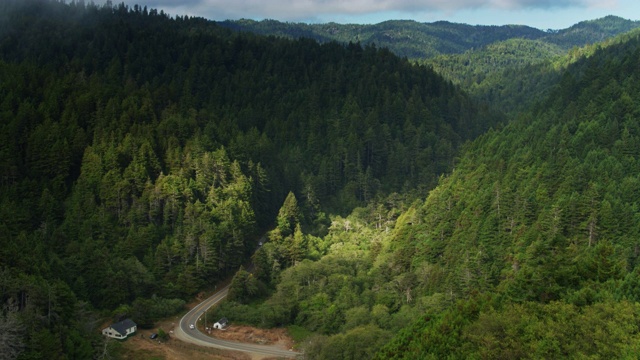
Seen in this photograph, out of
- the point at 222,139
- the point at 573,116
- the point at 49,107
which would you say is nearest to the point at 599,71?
the point at 573,116

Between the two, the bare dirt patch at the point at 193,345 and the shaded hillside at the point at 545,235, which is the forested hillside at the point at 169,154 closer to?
the bare dirt patch at the point at 193,345

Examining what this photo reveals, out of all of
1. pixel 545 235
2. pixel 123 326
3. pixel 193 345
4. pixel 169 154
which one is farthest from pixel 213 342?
pixel 169 154

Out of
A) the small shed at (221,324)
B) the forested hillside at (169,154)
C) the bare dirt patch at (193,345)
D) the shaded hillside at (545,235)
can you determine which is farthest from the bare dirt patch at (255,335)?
the shaded hillside at (545,235)

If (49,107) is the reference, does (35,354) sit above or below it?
below

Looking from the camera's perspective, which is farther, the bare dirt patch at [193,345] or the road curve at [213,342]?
the road curve at [213,342]

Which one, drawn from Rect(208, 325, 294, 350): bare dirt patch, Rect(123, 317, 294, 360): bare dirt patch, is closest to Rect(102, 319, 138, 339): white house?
Rect(123, 317, 294, 360): bare dirt patch

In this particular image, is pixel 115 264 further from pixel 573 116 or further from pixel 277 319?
pixel 573 116
